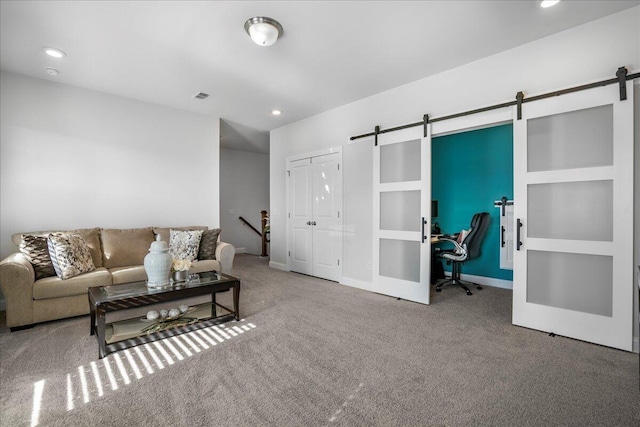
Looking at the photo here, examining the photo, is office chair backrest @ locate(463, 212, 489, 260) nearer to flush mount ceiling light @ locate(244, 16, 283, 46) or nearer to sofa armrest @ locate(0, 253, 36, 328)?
flush mount ceiling light @ locate(244, 16, 283, 46)

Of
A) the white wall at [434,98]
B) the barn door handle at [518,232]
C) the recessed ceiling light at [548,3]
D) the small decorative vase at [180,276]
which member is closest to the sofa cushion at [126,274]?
the small decorative vase at [180,276]

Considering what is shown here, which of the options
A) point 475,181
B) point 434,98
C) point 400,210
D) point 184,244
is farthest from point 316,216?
point 475,181

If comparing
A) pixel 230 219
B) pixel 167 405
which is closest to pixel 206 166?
pixel 230 219

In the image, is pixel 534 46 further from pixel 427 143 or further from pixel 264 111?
pixel 264 111

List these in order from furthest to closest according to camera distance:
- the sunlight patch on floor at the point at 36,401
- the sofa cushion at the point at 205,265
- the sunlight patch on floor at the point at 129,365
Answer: the sofa cushion at the point at 205,265, the sunlight patch on floor at the point at 129,365, the sunlight patch on floor at the point at 36,401

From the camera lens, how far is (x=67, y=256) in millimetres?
3123

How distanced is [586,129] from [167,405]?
3.85m

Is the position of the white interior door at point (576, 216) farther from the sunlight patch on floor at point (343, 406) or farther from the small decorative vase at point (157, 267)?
the small decorative vase at point (157, 267)

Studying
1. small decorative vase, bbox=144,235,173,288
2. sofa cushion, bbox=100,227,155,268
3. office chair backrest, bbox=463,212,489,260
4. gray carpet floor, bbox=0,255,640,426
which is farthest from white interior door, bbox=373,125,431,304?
sofa cushion, bbox=100,227,155,268

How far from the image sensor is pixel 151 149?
4.61 metres

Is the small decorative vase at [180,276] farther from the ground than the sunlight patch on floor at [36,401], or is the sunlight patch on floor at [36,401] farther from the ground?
the small decorative vase at [180,276]

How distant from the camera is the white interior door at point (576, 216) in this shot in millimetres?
2463

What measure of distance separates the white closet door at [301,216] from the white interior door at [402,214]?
1416 millimetres

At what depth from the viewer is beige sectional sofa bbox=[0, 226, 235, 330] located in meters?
2.81
